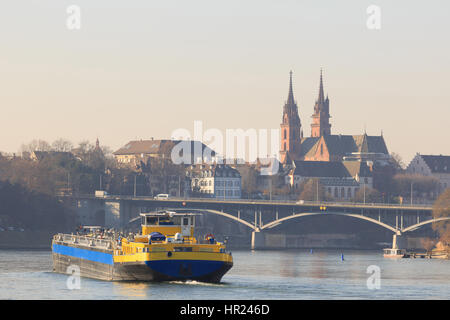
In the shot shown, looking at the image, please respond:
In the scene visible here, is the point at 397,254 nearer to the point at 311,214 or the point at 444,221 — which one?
the point at 444,221

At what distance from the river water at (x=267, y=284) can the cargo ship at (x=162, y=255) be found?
74 centimetres

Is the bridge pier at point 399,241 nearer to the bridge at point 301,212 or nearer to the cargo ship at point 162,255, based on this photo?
the bridge at point 301,212

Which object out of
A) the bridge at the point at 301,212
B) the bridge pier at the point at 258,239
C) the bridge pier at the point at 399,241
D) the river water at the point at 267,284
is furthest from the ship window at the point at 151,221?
the bridge pier at the point at 258,239

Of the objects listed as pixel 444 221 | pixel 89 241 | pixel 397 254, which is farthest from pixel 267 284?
pixel 444 221

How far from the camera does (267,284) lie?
87.8 meters

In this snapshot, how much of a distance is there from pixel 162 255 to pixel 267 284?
1088cm

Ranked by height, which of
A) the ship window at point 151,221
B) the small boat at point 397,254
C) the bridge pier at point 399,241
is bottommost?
the small boat at point 397,254

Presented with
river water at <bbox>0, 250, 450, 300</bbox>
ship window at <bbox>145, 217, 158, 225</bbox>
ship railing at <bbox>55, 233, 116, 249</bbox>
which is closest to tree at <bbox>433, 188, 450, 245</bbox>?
river water at <bbox>0, 250, 450, 300</bbox>

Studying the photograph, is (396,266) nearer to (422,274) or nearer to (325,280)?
(422,274)

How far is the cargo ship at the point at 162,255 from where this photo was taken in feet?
262

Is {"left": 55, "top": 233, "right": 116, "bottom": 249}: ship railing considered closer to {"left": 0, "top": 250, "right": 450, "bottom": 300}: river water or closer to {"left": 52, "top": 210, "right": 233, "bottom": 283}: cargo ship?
{"left": 52, "top": 210, "right": 233, "bottom": 283}: cargo ship

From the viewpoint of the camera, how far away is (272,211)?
197750 mm
